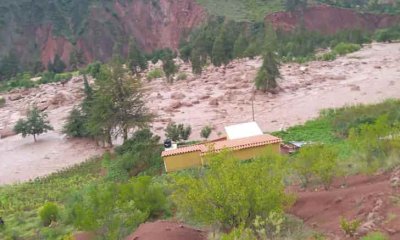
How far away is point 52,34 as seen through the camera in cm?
10169

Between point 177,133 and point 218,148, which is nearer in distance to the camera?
point 218,148

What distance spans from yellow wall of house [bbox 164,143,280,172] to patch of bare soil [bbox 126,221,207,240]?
465 inches

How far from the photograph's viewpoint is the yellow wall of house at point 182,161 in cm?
2730

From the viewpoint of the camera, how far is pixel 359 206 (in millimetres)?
13844

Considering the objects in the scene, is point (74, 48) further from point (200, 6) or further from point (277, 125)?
point (277, 125)

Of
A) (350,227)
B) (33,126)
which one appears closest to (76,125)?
(33,126)

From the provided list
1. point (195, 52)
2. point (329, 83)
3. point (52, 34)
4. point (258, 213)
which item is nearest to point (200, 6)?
point (52, 34)

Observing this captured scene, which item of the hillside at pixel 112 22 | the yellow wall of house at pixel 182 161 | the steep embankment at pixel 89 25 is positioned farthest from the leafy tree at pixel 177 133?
the steep embankment at pixel 89 25

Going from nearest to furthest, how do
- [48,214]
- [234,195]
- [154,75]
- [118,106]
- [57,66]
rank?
[234,195], [48,214], [118,106], [154,75], [57,66]

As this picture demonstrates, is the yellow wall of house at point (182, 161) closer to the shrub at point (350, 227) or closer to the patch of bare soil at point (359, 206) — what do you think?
the patch of bare soil at point (359, 206)

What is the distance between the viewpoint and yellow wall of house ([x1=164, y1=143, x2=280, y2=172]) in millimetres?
27000

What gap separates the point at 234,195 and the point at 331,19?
96.2m

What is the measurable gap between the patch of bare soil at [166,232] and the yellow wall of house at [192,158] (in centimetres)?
1181

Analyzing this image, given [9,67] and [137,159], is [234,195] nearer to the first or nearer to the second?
[137,159]
